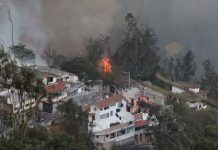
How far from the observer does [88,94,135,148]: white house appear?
12.5 metres

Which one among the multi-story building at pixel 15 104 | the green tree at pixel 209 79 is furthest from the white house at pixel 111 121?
the green tree at pixel 209 79

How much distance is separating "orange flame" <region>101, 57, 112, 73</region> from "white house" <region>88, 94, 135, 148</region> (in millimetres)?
3697

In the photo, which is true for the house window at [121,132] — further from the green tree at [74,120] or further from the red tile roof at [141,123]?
the green tree at [74,120]

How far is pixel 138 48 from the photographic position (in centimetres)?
1975

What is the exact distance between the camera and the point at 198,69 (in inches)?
821

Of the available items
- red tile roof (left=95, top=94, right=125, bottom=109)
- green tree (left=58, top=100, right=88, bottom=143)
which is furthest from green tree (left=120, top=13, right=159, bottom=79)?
green tree (left=58, top=100, right=88, bottom=143)

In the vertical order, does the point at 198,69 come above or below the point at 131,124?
above

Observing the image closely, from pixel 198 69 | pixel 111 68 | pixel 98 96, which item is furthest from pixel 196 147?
pixel 198 69

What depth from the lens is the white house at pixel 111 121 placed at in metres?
12.5

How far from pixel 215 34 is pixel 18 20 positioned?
7.64 metres

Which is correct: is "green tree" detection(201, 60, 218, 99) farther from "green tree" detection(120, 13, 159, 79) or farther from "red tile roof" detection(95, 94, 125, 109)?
"red tile roof" detection(95, 94, 125, 109)

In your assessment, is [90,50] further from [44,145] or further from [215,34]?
[44,145]

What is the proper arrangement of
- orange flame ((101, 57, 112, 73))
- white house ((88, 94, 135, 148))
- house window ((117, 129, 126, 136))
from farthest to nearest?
orange flame ((101, 57, 112, 73)), house window ((117, 129, 126, 136)), white house ((88, 94, 135, 148))

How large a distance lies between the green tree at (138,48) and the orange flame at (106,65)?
59 centimetres
